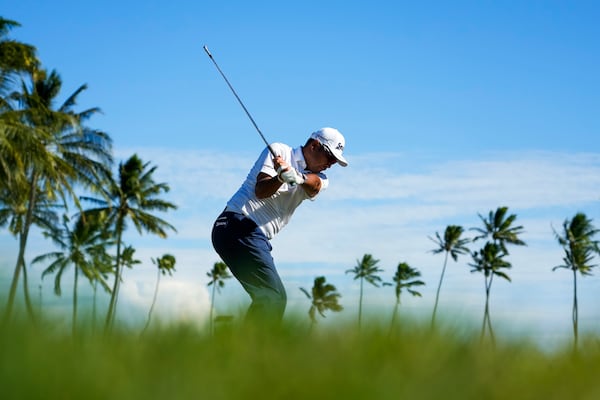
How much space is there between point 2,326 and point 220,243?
10.5ft

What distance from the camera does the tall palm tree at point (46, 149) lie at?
22.3 meters

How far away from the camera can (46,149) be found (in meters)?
24.2

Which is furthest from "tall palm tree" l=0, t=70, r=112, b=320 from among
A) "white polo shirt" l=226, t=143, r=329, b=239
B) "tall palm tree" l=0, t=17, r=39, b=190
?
"white polo shirt" l=226, t=143, r=329, b=239

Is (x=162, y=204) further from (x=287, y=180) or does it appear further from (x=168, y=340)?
(x=168, y=340)

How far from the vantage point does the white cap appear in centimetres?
548

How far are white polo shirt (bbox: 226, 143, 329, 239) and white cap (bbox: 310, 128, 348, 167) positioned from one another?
25 cm

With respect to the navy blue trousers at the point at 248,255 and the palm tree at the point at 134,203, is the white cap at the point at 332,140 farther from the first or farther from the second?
the palm tree at the point at 134,203

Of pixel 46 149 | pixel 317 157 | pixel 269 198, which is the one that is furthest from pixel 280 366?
pixel 46 149

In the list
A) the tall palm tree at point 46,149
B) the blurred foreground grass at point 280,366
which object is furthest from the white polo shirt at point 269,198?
the tall palm tree at point 46,149

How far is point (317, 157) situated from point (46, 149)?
20.6 meters

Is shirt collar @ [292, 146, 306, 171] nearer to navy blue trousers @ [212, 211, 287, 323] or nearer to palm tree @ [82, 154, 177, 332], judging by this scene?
navy blue trousers @ [212, 211, 287, 323]

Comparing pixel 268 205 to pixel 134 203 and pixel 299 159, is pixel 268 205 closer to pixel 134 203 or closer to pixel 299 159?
pixel 299 159

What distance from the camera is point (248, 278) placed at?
5.18m

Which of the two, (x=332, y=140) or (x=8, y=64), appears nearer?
(x=332, y=140)
